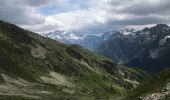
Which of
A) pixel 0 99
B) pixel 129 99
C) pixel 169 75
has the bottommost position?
pixel 0 99

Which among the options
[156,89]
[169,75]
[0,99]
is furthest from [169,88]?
[0,99]

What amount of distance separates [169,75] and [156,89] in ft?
24.2

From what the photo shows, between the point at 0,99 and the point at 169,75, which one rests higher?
the point at 169,75

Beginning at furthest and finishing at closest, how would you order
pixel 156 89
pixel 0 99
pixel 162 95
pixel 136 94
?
pixel 0 99 → pixel 136 94 → pixel 156 89 → pixel 162 95

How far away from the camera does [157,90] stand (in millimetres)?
67250

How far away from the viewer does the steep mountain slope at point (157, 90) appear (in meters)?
64.2

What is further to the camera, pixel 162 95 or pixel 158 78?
pixel 158 78

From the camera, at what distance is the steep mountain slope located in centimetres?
6425

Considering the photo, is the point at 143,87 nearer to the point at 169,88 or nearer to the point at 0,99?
the point at 169,88

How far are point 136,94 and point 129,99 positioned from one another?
6.48 ft

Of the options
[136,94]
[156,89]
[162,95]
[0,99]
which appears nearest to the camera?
[162,95]

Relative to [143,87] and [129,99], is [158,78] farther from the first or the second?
[129,99]

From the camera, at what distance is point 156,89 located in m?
68.6

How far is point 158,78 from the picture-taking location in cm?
7644
